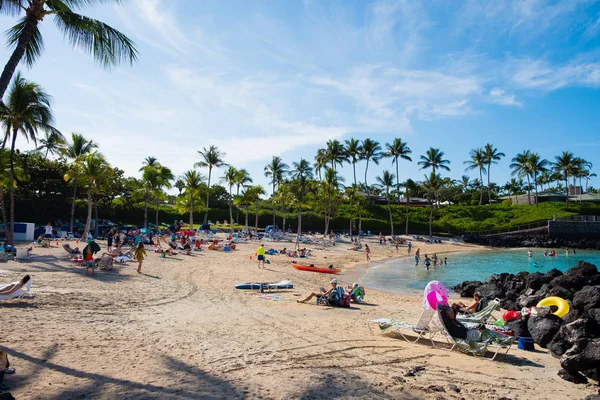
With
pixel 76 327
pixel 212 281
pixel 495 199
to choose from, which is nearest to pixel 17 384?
pixel 76 327

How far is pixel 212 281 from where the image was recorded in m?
16.3

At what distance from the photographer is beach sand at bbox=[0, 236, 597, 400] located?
5715 millimetres

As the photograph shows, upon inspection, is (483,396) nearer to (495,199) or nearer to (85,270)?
(85,270)

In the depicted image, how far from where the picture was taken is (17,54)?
8633mm

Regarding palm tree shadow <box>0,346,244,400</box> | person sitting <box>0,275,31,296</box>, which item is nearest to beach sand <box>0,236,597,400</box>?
palm tree shadow <box>0,346,244,400</box>

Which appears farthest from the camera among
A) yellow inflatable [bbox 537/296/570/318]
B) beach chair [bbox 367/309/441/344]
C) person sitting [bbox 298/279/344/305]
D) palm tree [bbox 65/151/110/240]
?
palm tree [bbox 65/151/110/240]

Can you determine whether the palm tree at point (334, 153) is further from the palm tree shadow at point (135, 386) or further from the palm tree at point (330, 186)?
the palm tree shadow at point (135, 386)

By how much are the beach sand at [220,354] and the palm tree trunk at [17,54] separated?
5.04 metres

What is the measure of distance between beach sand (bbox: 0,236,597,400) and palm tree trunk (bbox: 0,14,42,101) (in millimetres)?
5035

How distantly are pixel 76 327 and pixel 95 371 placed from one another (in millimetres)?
2540

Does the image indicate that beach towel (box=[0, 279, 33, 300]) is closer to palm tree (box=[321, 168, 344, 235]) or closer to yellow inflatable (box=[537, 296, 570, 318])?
yellow inflatable (box=[537, 296, 570, 318])

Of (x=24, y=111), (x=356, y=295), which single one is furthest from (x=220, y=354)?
(x=24, y=111)

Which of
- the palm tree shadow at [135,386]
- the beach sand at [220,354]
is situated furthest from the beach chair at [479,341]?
the palm tree shadow at [135,386]

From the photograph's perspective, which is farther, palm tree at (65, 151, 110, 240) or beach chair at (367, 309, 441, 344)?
palm tree at (65, 151, 110, 240)
